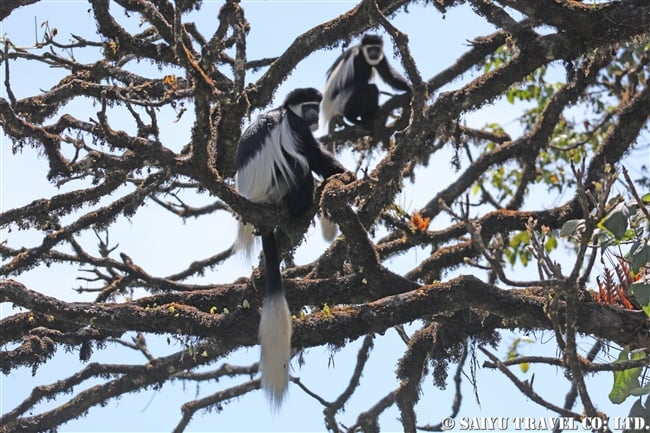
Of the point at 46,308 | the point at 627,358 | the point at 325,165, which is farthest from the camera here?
the point at 325,165

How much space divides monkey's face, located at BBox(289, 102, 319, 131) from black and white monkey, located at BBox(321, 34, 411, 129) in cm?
188

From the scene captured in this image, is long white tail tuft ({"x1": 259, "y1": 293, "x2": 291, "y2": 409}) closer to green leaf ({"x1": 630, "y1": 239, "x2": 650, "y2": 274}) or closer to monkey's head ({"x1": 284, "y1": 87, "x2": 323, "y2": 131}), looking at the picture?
green leaf ({"x1": 630, "y1": 239, "x2": 650, "y2": 274})

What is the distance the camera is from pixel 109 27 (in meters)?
4.15

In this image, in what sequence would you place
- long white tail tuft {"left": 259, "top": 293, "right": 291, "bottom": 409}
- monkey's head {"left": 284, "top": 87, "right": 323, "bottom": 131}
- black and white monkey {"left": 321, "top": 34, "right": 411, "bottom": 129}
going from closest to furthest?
long white tail tuft {"left": 259, "top": 293, "right": 291, "bottom": 409} < monkey's head {"left": 284, "top": 87, "right": 323, "bottom": 131} < black and white monkey {"left": 321, "top": 34, "right": 411, "bottom": 129}

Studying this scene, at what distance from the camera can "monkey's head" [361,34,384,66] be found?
747cm

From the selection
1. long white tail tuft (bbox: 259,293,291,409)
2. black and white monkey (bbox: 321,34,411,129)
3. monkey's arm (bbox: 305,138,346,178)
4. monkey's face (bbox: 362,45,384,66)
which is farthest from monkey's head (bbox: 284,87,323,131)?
monkey's face (bbox: 362,45,384,66)


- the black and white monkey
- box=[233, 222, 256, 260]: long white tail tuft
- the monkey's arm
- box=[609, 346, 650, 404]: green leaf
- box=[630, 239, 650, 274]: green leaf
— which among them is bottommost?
box=[609, 346, 650, 404]: green leaf

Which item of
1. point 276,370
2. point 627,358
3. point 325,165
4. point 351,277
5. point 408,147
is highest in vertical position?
point 325,165

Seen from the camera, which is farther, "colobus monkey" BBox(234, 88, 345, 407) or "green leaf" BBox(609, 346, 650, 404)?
"colobus monkey" BBox(234, 88, 345, 407)

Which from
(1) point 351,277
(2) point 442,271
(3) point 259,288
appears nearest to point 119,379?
(3) point 259,288

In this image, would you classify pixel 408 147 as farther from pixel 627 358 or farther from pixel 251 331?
pixel 627 358

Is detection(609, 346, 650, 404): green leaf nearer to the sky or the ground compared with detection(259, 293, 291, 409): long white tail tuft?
nearer to the ground

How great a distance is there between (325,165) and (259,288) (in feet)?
2.65

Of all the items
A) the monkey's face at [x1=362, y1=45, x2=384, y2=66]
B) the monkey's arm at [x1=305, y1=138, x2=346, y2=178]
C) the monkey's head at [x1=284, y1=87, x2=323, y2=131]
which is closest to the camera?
the monkey's arm at [x1=305, y1=138, x2=346, y2=178]
